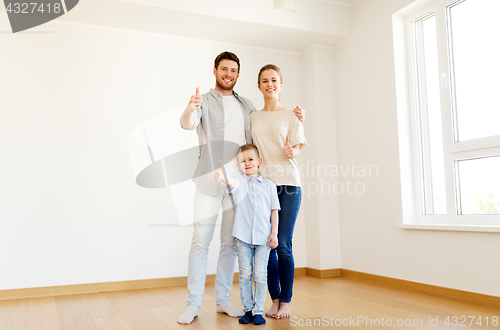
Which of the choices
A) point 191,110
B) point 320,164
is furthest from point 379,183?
point 191,110

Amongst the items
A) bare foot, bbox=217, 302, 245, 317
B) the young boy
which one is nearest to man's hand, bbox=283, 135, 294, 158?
the young boy

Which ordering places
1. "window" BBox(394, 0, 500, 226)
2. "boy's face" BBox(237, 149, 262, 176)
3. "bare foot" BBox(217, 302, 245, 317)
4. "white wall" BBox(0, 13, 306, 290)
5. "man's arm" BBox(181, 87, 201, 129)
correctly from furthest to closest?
"white wall" BBox(0, 13, 306, 290), "window" BBox(394, 0, 500, 226), "bare foot" BBox(217, 302, 245, 317), "boy's face" BBox(237, 149, 262, 176), "man's arm" BBox(181, 87, 201, 129)

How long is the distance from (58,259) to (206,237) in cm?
147

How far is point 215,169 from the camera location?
2197 mm

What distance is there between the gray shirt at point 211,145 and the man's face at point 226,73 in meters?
0.06

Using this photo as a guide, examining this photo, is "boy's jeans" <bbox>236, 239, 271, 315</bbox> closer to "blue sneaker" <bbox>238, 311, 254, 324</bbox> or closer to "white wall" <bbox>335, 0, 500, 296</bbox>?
"blue sneaker" <bbox>238, 311, 254, 324</bbox>

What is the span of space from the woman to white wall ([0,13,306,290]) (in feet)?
4.57

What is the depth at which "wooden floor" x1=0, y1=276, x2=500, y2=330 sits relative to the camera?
2039mm

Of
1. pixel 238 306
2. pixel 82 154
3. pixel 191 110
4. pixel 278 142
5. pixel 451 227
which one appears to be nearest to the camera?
pixel 191 110

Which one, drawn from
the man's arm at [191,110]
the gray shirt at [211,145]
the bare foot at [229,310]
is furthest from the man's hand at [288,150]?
the bare foot at [229,310]

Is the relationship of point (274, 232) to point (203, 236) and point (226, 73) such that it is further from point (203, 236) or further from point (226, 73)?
point (226, 73)

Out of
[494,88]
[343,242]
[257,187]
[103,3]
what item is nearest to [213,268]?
[343,242]

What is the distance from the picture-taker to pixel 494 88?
2.59 metres

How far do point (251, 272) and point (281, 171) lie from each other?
0.54 meters
